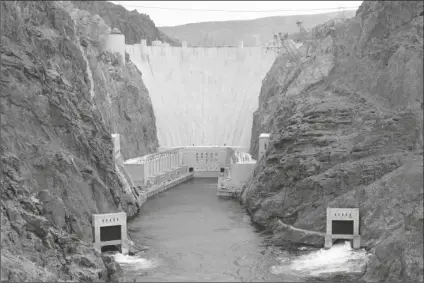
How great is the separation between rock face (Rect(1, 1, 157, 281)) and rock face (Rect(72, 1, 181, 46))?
201 feet

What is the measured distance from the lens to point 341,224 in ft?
214

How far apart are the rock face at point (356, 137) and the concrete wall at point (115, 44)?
1371 inches

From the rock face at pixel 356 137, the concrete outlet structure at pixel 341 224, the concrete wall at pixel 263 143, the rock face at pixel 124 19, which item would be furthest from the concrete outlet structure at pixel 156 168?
the rock face at pixel 124 19

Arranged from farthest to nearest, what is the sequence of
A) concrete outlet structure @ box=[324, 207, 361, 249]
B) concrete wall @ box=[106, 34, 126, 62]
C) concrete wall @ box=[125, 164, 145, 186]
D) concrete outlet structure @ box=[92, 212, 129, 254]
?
concrete wall @ box=[106, 34, 126, 62]
concrete wall @ box=[125, 164, 145, 186]
concrete outlet structure @ box=[324, 207, 361, 249]
concrete outlet structure @ box=[92, 212, 129, 254]

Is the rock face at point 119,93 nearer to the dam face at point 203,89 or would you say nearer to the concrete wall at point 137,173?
the dam face at point 203,89

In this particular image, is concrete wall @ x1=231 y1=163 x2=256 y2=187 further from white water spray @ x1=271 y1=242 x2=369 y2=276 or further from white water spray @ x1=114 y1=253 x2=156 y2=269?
white water spray @ x1=114 y1=253 x2=156 y2=269

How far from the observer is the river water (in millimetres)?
57531

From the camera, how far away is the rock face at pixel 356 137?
65.8m

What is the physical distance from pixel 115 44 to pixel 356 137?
50999mm

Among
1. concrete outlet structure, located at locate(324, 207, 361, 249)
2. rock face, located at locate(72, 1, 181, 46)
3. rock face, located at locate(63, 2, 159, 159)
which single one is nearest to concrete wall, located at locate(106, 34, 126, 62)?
rock face, located at locate(63, 2, 159, 159)

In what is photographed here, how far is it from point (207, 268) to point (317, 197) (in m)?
16.3

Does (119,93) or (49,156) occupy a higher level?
(119,93)

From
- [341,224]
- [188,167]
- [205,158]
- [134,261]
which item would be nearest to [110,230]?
[134,261]

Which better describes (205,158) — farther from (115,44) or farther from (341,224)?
(341,224)
